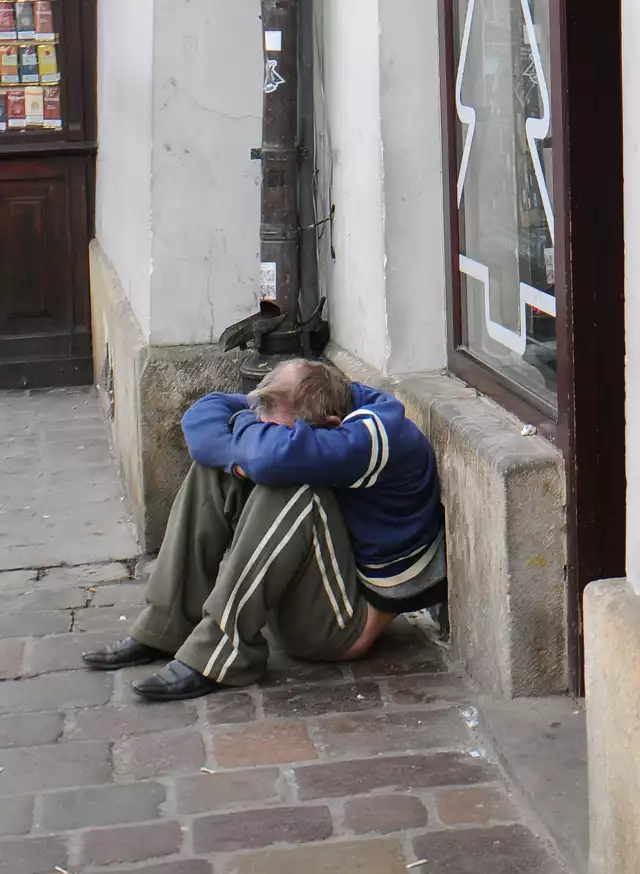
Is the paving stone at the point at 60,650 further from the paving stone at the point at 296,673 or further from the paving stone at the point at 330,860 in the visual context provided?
the paving stone at the point at 330,860

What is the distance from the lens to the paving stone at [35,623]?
4270mm

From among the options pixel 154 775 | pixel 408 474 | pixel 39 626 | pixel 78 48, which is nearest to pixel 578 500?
pixel 408 474

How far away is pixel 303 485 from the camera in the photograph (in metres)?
3.60

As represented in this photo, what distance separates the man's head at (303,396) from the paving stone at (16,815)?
3.85 ft

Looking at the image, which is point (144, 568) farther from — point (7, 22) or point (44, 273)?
point (7, 22)

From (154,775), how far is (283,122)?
99.0 inches

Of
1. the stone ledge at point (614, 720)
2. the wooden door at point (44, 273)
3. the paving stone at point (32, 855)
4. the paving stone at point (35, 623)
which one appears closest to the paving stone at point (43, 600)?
the paving stone at point (35, 623)

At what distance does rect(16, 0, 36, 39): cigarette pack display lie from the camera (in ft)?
26.0

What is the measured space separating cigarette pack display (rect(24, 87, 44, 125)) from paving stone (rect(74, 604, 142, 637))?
448 centimetres

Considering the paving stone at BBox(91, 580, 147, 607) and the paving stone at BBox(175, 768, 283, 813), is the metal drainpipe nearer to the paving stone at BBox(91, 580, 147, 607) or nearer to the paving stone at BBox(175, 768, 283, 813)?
the paving stone at BBox(91, 580, 147, 607)

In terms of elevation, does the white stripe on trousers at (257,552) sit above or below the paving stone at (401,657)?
above

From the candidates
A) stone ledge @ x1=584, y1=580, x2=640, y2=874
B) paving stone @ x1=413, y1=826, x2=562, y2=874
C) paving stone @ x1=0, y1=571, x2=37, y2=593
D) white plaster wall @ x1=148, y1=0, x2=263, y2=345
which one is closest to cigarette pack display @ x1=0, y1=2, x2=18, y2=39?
white plaster wall @ x1=148, y1=0, x2=263, y2=345

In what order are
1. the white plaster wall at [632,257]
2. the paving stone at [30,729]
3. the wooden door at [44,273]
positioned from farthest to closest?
the wooden door at [44,273], the paving stone at [30,729], the white plaster wall at [632,257]

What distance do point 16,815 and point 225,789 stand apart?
48 centimetres
